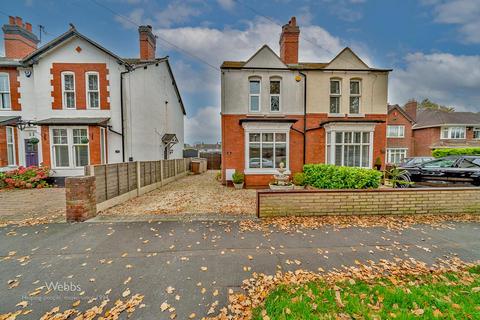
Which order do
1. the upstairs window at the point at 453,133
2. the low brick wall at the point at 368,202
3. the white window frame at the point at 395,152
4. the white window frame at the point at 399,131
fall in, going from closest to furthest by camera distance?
the low brick wall at the point at 368,202 → the white window frame at the point at 399,131 → the white window frame at the point at 395,152 → the upstairs window at the point at 453,133

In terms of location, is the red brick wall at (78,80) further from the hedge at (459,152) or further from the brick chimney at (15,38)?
the hedge at (459,152)

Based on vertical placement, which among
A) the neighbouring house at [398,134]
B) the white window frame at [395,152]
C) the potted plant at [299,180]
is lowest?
the potted plant at [299,180]

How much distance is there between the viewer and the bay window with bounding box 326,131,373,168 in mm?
11719

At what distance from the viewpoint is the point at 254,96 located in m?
12.1

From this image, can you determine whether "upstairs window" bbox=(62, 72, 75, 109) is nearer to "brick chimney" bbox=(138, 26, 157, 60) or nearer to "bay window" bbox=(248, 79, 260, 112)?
"brick chimney" bbox=(138, 26, 157, 60)

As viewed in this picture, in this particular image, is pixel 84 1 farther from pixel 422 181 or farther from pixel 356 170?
pixel 422 181

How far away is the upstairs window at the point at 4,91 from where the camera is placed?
12328 mm

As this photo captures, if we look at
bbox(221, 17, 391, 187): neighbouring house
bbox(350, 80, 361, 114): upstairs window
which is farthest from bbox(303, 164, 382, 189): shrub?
bbox(350, 80, 361, 114): upstairs window

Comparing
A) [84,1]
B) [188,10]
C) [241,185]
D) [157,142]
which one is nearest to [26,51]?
[84,1]

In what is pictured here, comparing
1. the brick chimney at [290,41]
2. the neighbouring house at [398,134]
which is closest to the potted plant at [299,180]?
the brick chimney at [290,41]

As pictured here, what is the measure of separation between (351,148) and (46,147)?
17.6m

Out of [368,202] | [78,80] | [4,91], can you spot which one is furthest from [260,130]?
[4,91]

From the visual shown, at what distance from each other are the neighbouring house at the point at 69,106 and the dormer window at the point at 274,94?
8.51m

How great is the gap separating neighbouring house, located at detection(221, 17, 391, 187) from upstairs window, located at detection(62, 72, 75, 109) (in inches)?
352
